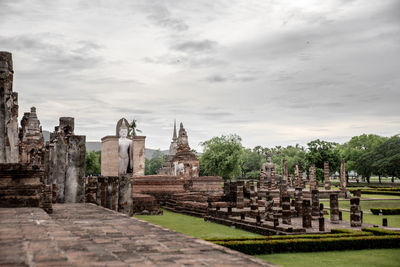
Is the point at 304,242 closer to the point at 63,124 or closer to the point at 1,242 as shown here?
the point at 63,124

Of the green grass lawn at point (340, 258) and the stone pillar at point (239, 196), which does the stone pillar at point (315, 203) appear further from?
the green grass lawn at point (340, 258)

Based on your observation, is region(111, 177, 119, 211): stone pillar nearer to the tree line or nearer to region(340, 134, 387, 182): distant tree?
the tree line

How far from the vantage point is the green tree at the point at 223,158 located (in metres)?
52.0

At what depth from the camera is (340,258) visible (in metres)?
9.59

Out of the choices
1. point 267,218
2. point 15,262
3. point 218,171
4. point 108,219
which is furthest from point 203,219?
point 218,171

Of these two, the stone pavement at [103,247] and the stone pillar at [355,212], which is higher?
the stone pavement at [103,247]

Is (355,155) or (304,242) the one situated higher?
(355,155)

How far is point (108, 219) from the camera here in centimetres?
700

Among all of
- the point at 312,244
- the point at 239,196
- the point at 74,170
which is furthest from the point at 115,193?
the point at 239,196

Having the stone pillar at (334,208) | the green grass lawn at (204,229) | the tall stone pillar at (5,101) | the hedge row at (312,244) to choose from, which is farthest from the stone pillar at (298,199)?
the tall stone pillar at (5,101)

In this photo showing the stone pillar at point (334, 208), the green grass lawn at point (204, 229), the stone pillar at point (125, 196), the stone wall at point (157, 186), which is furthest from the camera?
the stone wall at point (157, 186)

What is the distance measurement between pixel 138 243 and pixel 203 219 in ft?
48.4

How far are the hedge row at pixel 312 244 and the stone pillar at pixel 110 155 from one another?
26287mm

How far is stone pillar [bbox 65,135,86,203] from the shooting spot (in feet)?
36.8
